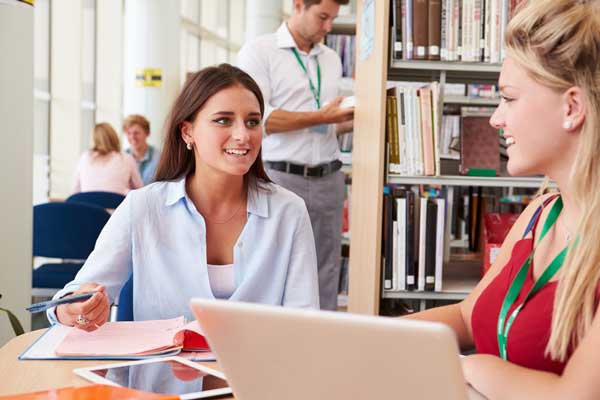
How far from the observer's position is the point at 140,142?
21.5 ft

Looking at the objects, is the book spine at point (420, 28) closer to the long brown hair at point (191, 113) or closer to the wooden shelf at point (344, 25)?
the long brown hair at point (191, 113)

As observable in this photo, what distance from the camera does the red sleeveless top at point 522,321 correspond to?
117 cm

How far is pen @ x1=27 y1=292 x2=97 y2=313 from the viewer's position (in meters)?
1.36

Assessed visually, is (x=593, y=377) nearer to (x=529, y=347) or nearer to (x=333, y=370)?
(x=529, y=347)

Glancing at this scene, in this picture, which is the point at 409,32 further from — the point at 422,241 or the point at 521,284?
the point at 521,284

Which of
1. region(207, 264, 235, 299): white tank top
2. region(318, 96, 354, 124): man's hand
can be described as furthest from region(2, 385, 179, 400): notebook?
region(318, 96, 354, 124): man's hand

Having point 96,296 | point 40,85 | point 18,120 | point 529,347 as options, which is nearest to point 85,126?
point 40,85

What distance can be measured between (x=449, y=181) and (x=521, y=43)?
139 cm

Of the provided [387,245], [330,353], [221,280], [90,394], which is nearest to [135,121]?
[387,245]

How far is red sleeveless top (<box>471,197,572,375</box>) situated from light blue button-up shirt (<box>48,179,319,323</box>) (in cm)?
56

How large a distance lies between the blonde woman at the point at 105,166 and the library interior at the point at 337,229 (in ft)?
5.78

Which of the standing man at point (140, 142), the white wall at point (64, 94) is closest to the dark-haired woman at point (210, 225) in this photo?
the standing man at point (140, 142)

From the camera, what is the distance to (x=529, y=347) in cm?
118

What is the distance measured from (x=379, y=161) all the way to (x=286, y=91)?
1.00m
